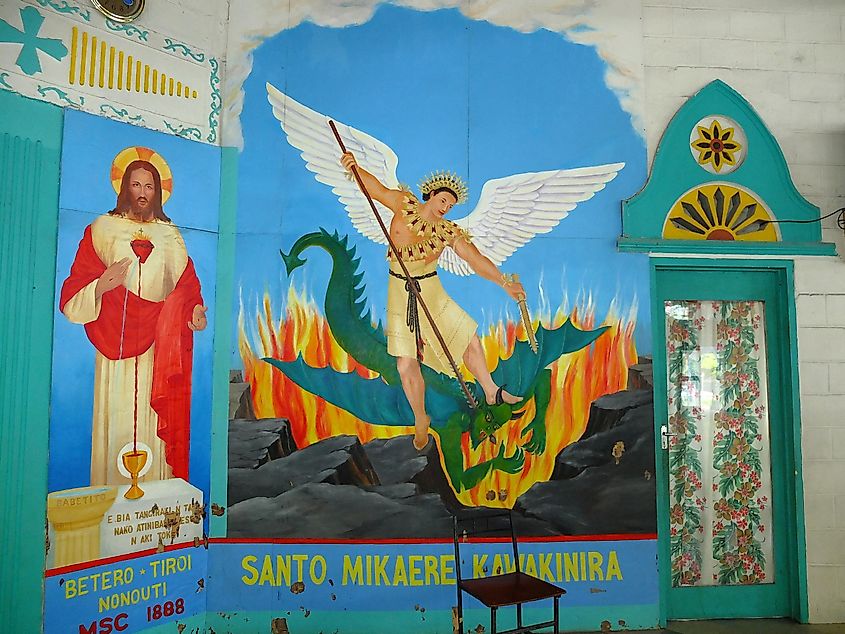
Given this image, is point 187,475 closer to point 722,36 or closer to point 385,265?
point 385,265

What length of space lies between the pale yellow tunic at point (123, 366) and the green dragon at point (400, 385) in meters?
0.61

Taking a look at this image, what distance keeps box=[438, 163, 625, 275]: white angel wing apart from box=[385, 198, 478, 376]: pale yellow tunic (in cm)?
10

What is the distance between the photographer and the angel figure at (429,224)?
3.89 meters

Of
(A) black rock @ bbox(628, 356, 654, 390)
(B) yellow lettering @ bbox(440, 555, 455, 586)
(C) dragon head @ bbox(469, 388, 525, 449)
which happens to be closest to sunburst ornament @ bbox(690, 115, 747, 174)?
(A) black rock @ bbox(628, 356, 654, 390)

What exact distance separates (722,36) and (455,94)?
63.6 inches

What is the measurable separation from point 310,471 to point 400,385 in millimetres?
661

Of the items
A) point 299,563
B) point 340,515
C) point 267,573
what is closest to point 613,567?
point 340,515

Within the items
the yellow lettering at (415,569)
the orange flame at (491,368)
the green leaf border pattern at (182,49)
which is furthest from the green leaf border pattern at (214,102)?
the yellow lettering at (415,569)

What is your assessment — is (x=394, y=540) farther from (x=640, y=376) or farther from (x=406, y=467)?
(x=640, y=376)

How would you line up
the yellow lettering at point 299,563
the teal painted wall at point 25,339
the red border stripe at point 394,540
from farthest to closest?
1. the yellow lettering at point 299,563
2. the red border stripe at point 394,540
3. the teal painted wall at point 25,339

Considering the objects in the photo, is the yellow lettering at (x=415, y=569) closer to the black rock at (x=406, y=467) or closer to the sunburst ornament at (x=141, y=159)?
the black rock at (x=406, y=467)

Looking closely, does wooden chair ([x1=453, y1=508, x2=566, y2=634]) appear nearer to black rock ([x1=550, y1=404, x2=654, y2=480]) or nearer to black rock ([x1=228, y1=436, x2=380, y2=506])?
black rock ([x1=550, y1=404, x2=654, y2=480])

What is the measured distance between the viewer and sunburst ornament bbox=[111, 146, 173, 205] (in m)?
3.50

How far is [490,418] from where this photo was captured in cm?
389
